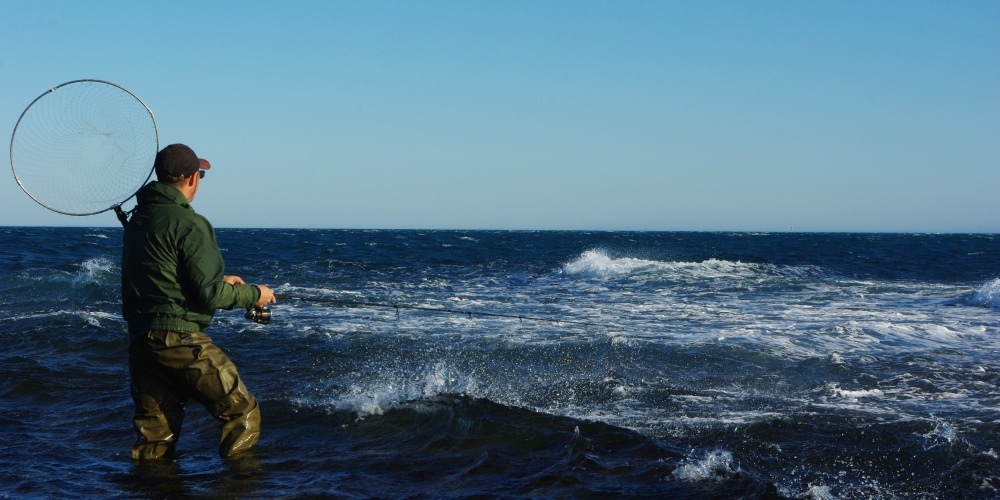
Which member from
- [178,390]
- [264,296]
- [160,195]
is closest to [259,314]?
[264,296]

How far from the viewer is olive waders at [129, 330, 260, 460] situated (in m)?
3.97

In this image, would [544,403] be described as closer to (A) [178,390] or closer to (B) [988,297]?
(A) [178,390]

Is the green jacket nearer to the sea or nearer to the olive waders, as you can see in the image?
the olive waders

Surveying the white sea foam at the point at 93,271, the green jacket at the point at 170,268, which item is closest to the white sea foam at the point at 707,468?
the green jacket at the point at 170,268

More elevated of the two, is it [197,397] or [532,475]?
[197,397]

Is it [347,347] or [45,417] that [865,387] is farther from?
[45,417]

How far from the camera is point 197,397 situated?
416cm

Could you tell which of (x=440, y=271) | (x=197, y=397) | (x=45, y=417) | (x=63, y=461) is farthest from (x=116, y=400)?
(x=440, y=271)

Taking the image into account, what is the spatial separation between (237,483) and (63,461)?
53.7 inches

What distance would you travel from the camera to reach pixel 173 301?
3889 mm

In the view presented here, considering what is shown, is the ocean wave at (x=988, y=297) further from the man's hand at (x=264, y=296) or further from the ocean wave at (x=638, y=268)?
the man's hand at (x=264, y=296)

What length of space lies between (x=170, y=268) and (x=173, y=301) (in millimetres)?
193

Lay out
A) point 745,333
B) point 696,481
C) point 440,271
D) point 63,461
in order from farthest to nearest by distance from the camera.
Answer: point 440,271 → point 745,333 → point 63,461 → point 696,481

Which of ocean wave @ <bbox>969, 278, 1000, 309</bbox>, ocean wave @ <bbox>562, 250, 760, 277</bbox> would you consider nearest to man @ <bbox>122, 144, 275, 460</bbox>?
ocean wave @ <bbox>969, 278, 1000, 309</bbox>
